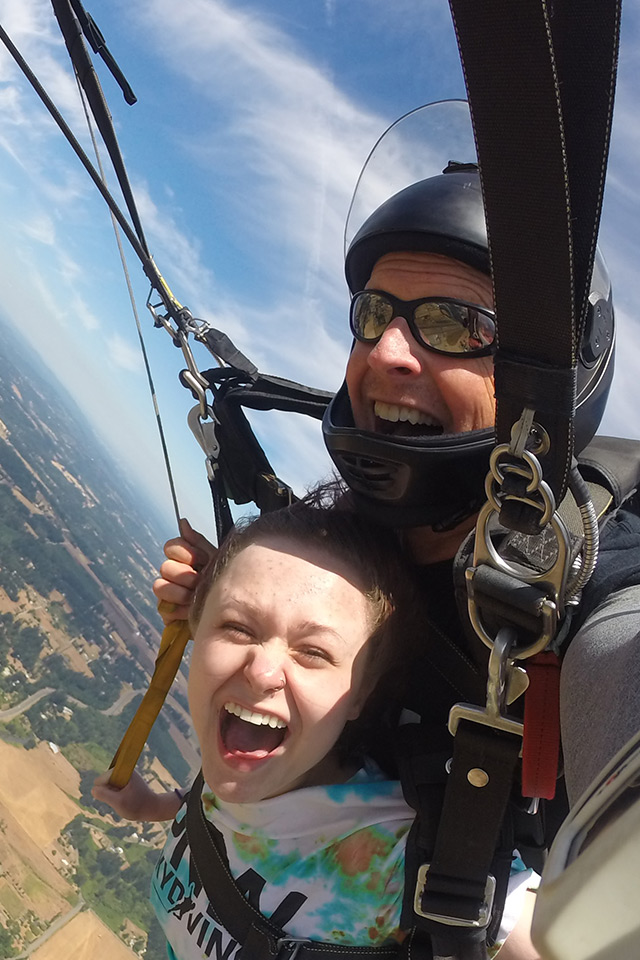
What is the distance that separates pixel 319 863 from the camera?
1329 millimetres

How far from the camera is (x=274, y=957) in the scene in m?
1.30

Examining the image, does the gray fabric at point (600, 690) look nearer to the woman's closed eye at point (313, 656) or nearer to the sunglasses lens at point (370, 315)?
the woman's closed eye at point (313, 656)

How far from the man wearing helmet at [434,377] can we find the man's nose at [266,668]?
33 centimetres

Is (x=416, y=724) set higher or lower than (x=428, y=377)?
lower

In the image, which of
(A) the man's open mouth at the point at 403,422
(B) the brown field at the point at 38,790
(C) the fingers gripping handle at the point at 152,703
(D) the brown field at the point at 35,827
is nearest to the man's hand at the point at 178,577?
(C) the fingers gripping handle at the point at 152,703

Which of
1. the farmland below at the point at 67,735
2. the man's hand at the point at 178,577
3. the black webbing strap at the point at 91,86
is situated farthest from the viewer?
the farmland below at the point at 67,735

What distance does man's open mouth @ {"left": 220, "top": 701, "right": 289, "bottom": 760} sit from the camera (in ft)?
4.30

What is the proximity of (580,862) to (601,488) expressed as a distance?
867mm

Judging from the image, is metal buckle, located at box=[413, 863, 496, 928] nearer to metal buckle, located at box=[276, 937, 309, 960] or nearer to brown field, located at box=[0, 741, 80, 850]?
metal buckle, located at box=[276, 937, 309, 960]

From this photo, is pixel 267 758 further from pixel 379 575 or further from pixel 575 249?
pixel 575 249

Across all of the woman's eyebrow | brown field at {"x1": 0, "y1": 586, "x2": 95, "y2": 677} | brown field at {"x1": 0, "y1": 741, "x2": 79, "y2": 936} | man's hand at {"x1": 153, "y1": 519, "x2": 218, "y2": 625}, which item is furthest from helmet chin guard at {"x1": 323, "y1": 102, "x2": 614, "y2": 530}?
brown field at {"x1": 0, "y1": 586, "x2": 95, "y2": 677}

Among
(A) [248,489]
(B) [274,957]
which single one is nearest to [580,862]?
(B) [274,957]

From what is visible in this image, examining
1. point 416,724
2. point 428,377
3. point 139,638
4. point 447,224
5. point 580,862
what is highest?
point 139,638

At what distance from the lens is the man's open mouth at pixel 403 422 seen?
1.39 metres
